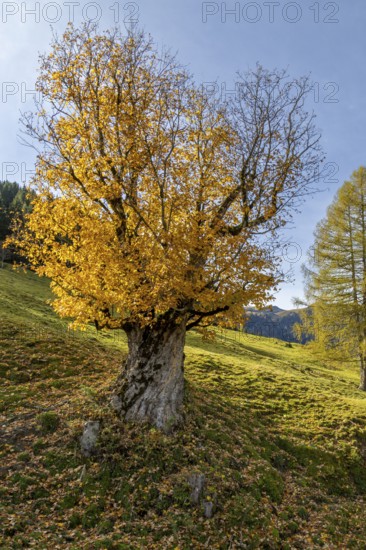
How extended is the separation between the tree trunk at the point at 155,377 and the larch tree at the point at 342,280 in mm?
18739

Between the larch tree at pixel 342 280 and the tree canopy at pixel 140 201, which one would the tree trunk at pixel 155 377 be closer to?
the tree canopy at pixel 140 201

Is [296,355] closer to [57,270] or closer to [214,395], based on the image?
[214,395]

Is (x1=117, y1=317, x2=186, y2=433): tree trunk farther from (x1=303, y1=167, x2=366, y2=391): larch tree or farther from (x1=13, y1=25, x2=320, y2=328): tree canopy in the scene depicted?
(x1=303, y1=167, x2=366, y2=391): larch tree

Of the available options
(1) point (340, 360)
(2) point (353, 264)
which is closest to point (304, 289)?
(2) point (353, 264)

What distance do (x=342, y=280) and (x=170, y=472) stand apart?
23038 millimetres

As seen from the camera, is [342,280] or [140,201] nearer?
[140,201]

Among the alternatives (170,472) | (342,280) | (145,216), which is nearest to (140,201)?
(145,216)

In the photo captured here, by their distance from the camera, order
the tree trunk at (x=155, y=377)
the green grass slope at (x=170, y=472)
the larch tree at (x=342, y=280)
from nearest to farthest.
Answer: the green grass slope at (x=170, y=472), the tree trunk at (x=155, y=377), the larch tree at (x=342, y=280)

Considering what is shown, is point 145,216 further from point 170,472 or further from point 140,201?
point 170,472

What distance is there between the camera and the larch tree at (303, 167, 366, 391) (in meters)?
27.5

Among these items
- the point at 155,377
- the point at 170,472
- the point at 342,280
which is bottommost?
the point at 170,472

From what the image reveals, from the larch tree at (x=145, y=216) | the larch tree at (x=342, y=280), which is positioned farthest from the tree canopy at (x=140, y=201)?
the larch tree at (x=342, y=280)

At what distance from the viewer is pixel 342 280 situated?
27891 millimetres

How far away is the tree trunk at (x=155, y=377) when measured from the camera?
12.0 metres
